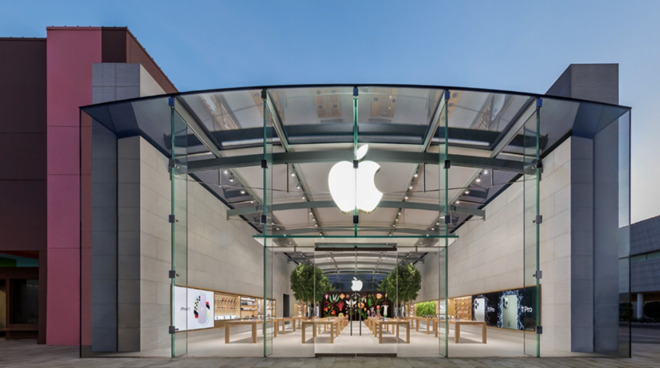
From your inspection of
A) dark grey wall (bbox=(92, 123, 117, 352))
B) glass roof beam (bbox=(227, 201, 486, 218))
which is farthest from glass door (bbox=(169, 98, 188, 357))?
glass roof beam (bbox=(227, 201, 486, 218))

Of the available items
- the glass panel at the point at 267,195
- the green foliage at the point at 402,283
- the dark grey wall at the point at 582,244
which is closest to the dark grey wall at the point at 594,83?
the dark grey wall at the point at 582,244

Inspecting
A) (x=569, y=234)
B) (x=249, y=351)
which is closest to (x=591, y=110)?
(x=569, y=234)

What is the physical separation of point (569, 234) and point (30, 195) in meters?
12.6

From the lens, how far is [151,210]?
35.7 feet

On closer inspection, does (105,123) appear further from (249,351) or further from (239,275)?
(239,275)

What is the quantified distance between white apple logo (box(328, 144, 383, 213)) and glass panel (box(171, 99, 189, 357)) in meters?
3.11

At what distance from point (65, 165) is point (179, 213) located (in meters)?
4.17

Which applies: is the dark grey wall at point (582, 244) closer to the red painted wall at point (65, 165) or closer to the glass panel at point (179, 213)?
the glass panel at point (179, 213)

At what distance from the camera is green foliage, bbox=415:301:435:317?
→ 2075 cm

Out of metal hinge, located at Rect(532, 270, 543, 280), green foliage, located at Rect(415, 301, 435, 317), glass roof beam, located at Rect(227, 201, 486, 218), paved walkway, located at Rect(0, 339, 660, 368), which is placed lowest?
green foliage, located at Rect(415, 301, 435, 317)

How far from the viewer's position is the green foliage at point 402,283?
18.8 m

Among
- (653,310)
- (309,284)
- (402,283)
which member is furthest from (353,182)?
(653,310)

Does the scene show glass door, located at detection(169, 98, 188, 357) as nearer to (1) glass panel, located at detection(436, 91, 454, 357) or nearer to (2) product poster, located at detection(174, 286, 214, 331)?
(2) product poster, located at detection(174, 286, 214, 331)

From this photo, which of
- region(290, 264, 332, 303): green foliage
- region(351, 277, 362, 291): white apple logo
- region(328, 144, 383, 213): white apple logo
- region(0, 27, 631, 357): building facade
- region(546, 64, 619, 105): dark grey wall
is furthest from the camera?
region(351, 277, 362, 291): white apple logo
